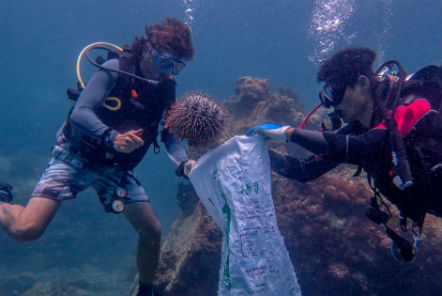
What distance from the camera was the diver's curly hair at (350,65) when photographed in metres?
3.15

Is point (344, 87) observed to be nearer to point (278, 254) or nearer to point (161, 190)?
point (278, 254)

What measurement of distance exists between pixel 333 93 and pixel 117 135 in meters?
2.78

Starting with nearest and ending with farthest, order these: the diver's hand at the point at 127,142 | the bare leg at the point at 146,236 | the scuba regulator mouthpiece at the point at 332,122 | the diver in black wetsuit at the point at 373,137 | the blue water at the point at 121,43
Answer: the diver in black wetsuit at the point at 373,137 → the diver's hand at the point at 127,142 → the scuba regulator mouthpiece at the point at 332,122 → the bare leg at the point at 146,236 → the blue water at the point at 121,43

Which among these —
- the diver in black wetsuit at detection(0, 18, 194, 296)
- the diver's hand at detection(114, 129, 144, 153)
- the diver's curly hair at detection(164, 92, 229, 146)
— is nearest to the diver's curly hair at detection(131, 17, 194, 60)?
the diver in black wetsuit at detection(0, 18, 194, 296)

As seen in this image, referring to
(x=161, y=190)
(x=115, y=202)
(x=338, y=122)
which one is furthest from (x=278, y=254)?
(x=161, y=190)

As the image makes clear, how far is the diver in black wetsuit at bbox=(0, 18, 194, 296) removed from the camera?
10.1 feet

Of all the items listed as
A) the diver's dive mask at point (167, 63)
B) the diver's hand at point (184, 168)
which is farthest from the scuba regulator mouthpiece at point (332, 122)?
the diver's dive mask at point (167, 63)

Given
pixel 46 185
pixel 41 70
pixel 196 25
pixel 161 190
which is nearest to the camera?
pixel 46 185

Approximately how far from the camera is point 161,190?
40281 millimetres

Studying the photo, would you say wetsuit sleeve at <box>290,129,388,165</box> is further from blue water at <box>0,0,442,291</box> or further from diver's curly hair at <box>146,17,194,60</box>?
blue water at <box>0,0,442,291</box>

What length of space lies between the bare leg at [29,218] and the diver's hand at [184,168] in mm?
1608

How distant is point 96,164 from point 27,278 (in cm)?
1386

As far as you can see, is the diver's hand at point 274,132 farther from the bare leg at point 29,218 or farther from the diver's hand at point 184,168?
the bare leg at point 29,218

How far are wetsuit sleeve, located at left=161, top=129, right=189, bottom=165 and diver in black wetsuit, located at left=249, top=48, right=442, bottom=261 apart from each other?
134 cm
